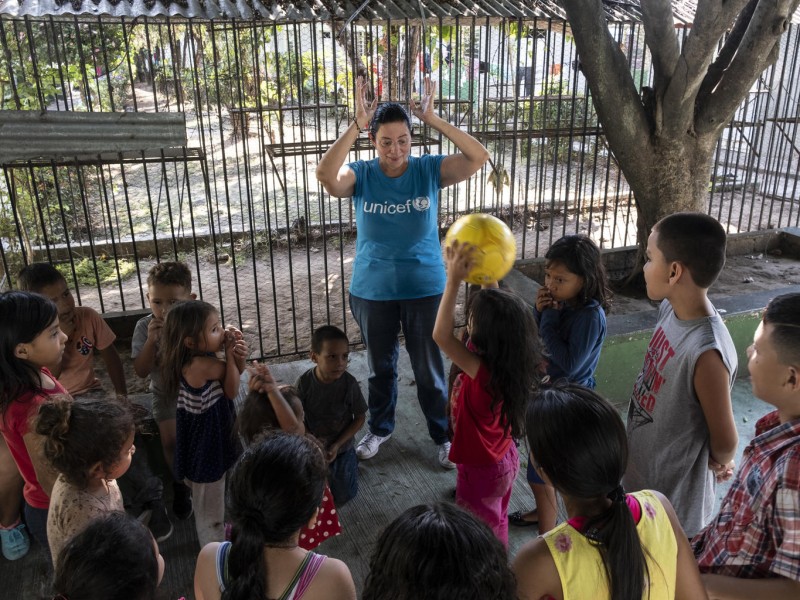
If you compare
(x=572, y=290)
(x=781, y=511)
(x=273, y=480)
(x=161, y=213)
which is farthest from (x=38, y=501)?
(x=161, y=213)

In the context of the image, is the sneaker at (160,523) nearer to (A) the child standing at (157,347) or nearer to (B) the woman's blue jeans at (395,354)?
(A) the child standing at (157,347)

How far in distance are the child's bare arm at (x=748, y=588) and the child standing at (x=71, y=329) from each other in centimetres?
282

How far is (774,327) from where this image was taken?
1580mm

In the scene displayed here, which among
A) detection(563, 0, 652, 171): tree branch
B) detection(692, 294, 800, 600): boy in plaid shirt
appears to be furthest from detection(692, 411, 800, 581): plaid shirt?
detection(563, 0, 652, 171): tree branch

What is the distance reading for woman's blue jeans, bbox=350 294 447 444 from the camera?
10.8 feet

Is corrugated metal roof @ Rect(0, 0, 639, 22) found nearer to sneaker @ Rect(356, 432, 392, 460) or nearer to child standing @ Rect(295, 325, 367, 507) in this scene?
child standing @ Rect(295, 325, 367, 507)

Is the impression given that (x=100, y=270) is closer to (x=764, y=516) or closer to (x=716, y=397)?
(x=716, y=397)

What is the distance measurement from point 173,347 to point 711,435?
6.78ft

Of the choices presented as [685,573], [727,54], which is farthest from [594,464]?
[727,54]

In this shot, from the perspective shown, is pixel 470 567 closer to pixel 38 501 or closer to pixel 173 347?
pixel 173 347

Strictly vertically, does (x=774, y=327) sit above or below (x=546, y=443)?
above

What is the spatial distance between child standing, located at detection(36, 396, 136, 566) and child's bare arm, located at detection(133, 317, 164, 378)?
39.5 inches

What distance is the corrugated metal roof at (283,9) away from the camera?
386cm

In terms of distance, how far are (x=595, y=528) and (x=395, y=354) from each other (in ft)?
6.99
